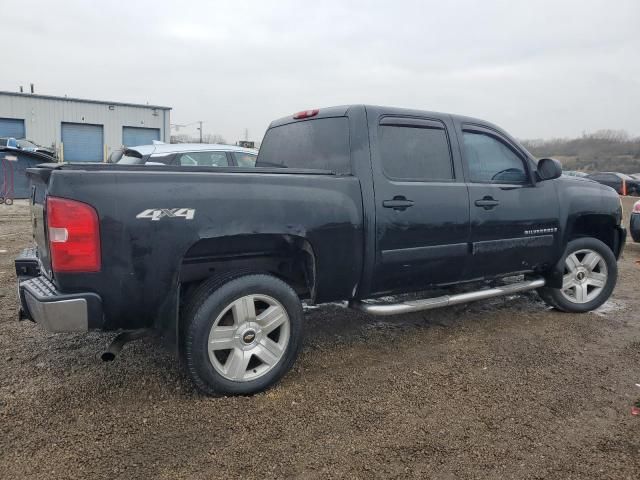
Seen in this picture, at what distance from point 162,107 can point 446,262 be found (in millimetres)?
33281

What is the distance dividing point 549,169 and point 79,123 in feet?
109

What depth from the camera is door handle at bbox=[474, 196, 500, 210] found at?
165 inches

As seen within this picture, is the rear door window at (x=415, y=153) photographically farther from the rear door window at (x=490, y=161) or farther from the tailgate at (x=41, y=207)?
the tailgate at (x=41, y=207)

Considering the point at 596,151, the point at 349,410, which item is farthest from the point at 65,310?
the point at 596,151

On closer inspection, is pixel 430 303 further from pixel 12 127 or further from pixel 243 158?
pixel 12 127

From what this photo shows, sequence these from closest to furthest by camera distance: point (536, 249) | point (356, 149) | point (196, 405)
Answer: point (196, 405) → point (356, 149) → point (536, 249)

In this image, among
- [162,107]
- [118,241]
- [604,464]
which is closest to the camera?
[604,464]

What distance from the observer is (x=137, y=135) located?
33844 millimetres

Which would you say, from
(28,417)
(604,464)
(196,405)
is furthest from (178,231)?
(604,464)

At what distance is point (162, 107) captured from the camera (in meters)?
34.0

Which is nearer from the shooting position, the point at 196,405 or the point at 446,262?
the point at 196,405

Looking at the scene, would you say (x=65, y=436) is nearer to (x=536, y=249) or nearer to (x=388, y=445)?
(x=388, y=445)

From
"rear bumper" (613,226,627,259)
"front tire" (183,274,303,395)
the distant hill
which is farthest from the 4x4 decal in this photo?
the distant hill

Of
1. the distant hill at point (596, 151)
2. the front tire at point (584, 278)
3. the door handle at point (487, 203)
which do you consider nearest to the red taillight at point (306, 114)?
the door handle at point (487, 203)
